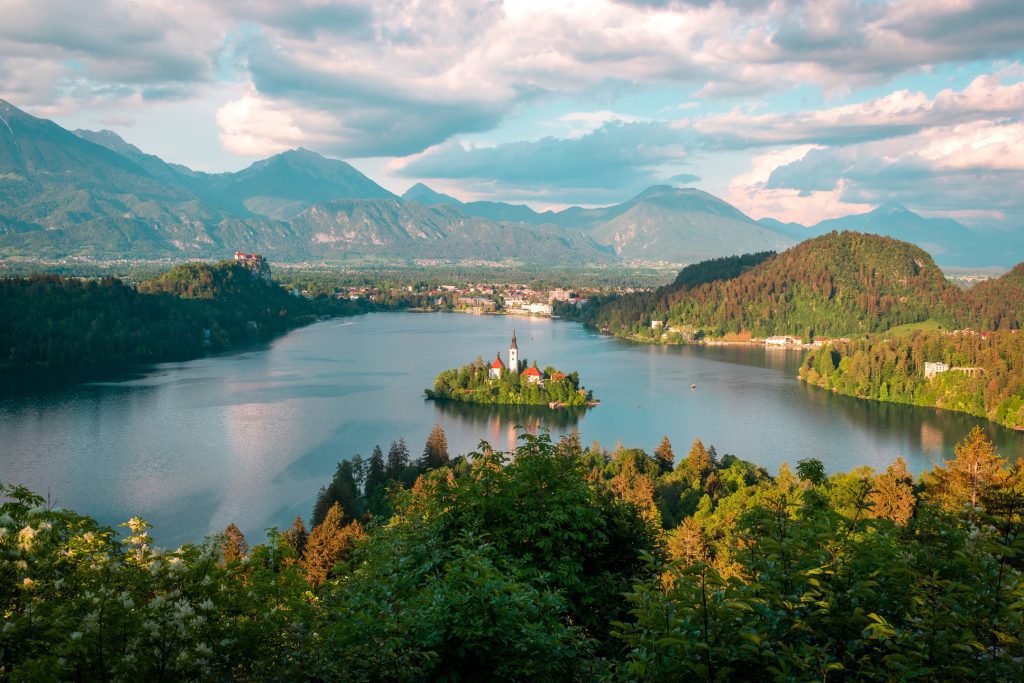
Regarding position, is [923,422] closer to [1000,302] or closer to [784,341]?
[784,341]

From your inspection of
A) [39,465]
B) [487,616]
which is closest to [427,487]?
[487,616]

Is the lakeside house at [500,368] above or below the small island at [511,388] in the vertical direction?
above

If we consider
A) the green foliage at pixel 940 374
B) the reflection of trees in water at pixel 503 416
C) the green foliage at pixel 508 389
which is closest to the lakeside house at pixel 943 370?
the green foliage at pixel 940 374

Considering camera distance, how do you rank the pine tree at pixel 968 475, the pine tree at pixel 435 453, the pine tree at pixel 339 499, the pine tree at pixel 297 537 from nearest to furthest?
the pine tree at pixel 968 475 → the pine tree at pixel 297 537 → the pine tree at pixel 339 499 → the pine tree at pixel 435 453

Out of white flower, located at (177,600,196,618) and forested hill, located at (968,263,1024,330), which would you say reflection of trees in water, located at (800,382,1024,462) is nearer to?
forested hill, located at (968,263,1024,330)

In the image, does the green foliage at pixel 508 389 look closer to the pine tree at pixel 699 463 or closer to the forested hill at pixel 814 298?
the pine tree at pixel 699 463

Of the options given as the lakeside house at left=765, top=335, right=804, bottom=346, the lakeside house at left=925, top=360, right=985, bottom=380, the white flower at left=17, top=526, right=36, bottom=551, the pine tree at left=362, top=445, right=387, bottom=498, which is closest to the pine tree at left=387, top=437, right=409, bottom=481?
the pine tree at left=362, top=445, right=387, bottom=498

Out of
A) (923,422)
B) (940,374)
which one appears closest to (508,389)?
(923,422)
